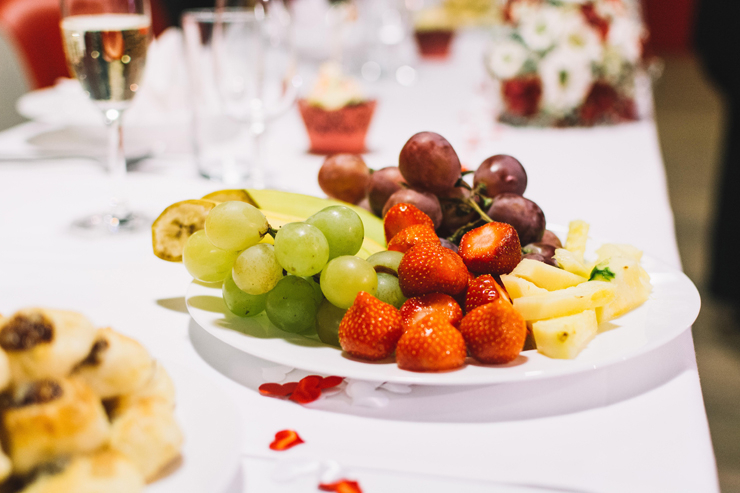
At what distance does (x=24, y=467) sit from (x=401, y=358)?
0.28 metres

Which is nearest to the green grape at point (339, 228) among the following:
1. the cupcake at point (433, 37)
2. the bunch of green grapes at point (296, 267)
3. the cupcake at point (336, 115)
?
the bunch of green grapes at point (296, 267)

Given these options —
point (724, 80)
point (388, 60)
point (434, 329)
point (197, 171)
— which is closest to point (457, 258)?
point (434, 329)

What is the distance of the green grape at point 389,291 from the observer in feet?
2.09

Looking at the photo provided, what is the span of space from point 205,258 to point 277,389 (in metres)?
0.18

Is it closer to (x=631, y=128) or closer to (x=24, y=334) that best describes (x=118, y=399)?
(x=24, y=334)

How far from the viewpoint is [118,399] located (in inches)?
16.0

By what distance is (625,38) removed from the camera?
171 centimetres

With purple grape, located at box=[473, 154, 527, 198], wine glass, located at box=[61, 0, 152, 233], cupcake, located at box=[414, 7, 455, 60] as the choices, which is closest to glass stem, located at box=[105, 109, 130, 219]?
wine glass, located at box=[61, 0, 152, 233]

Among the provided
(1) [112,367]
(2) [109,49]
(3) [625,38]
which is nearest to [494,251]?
(1) [112,367]

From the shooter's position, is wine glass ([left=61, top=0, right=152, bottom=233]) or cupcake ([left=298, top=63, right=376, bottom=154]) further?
cupcake ([left=298, top=63, right=376, bottom=154])

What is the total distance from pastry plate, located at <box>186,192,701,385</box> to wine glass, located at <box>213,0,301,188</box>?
55cm

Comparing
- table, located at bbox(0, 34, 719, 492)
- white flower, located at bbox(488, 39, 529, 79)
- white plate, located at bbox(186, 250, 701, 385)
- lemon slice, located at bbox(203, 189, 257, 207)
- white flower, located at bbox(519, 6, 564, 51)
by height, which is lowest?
table, located at bbox(0, 34, 719, 492)

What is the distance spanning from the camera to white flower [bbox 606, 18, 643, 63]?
5.56ft

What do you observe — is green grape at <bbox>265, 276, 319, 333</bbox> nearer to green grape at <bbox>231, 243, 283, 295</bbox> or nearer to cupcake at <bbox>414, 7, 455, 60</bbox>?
green grape at <bbox>231, 243, 283, 295</bbox>
